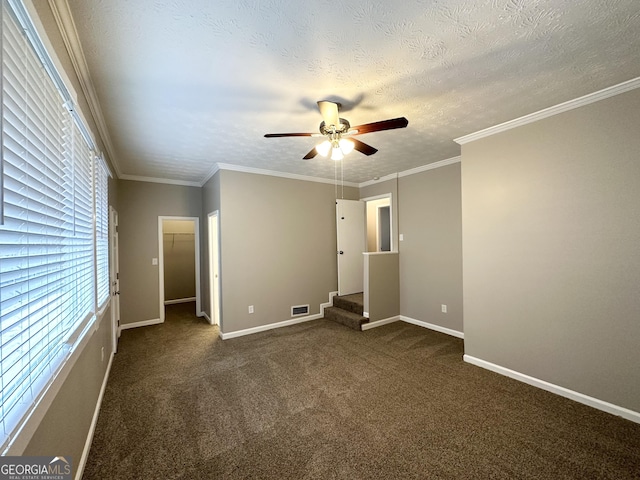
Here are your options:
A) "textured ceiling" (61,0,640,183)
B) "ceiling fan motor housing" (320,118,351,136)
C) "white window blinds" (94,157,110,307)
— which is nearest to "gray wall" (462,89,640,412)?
"textured ceiling" (61,0,640,183)

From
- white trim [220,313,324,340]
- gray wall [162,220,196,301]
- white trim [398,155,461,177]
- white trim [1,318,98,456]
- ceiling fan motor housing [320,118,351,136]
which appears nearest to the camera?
white trim [1,318,98,456]

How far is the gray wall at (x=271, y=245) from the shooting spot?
159 inches

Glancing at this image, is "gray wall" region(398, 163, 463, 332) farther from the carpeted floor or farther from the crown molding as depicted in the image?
the crown molding

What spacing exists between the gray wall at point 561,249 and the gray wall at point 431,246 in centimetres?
95

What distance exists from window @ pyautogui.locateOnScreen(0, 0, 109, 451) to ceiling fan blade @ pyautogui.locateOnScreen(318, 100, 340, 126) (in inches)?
61.9

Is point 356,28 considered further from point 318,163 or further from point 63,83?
point 318,163

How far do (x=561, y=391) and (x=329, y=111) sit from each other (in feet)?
10.5

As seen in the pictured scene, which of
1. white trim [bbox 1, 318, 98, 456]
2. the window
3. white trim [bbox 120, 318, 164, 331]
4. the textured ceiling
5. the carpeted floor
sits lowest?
the carpeted floor

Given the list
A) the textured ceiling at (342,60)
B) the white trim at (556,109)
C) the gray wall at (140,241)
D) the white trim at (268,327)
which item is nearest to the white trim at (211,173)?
the gray wall at (140,241)

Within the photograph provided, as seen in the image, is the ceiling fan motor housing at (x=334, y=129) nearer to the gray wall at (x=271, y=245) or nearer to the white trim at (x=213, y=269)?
the gray wall at (x=271, y=245)

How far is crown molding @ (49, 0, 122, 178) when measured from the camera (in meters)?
1.32

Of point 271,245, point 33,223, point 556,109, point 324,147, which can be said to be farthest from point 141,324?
point 556,109

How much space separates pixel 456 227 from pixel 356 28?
3221mm

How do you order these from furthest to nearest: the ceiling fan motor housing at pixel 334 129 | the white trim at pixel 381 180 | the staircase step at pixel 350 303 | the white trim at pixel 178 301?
the white trim at pixel 178 301
the white trim at pixel 381 180
the staircase step at pixel 350 303
the ceiling fan motor housing at pixel 334 129
